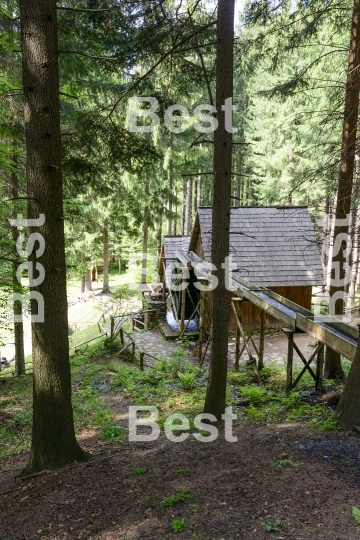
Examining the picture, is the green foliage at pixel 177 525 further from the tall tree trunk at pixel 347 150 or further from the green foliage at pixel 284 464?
the tall tree trunk at pixel 347 150

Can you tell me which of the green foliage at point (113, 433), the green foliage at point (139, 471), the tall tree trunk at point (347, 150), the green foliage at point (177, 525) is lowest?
the green foliage at point (113, 433)

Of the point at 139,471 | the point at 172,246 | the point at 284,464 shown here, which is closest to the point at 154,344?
the point at 172,246

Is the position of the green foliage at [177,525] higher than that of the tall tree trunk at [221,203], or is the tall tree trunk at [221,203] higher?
the tall tree trunk at [221,203]

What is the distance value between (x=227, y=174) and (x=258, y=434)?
4.01m

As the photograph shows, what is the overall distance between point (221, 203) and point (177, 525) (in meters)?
4.14

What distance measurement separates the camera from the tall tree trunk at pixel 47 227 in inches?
178

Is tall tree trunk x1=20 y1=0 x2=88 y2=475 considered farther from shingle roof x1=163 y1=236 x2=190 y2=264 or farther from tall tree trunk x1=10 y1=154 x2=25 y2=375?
shingle roof x1=163 y1=236 x2=190 y2=264

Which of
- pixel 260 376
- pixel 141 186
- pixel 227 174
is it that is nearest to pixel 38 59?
pixel 227 174

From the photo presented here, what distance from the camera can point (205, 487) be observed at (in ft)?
14.3

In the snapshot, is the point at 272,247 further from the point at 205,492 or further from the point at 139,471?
the point at 205,492

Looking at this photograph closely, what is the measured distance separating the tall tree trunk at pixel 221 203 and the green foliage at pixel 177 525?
108 inches

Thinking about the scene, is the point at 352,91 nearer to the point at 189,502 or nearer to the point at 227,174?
the point at 227,174

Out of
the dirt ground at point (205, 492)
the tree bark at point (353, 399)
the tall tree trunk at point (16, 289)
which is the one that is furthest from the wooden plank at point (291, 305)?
the tall tree trunk at point (16, 289)

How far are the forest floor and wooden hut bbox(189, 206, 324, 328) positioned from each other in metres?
9.03
